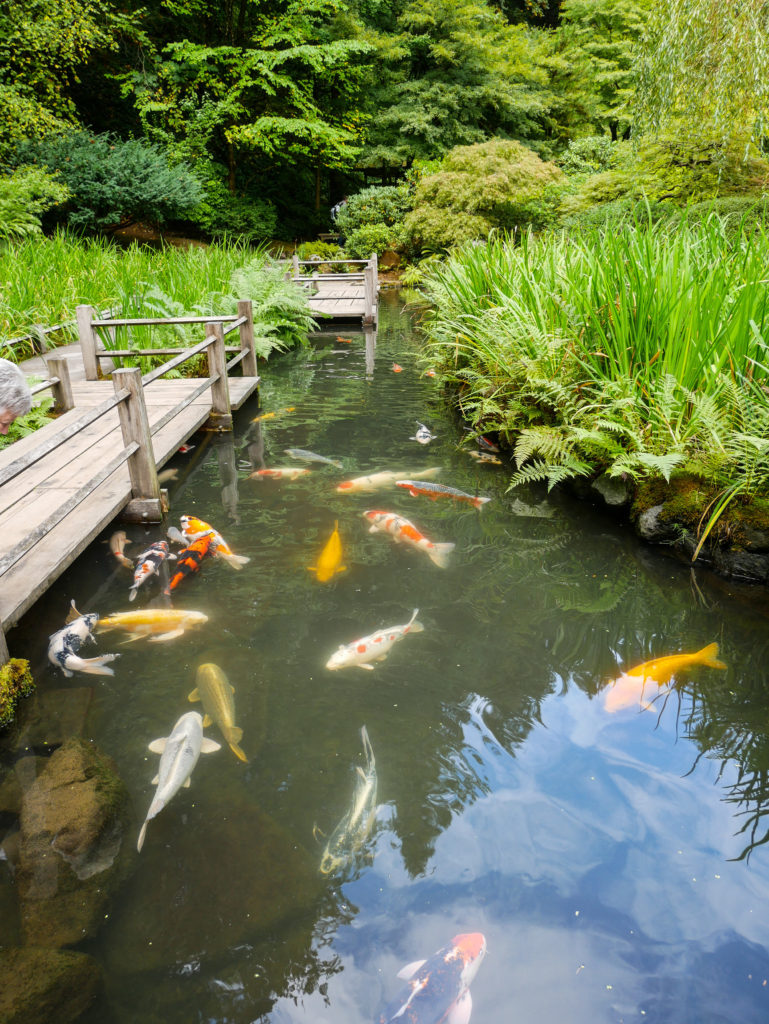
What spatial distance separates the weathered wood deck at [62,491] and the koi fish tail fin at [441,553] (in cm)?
223

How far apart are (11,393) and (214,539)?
7.65ft

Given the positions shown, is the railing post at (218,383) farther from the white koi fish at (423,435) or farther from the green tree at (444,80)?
the green tree at (444,80)

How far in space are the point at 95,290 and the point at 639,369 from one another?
7.82 metres

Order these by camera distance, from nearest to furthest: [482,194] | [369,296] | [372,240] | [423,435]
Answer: [423,435], [369,296], [482,194], [372,240]

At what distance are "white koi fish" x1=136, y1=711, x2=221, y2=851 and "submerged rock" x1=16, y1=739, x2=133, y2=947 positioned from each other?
0.13m

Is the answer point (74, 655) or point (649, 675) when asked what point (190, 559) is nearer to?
point (74, 655)

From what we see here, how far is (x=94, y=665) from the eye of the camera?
334 cm

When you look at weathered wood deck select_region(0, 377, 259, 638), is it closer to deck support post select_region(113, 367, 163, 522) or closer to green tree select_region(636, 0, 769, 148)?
deck support post select_region(113, 367, 163, 522)

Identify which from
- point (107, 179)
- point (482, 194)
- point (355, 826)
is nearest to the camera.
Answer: point (355, 826)

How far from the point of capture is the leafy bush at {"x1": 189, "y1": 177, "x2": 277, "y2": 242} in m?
20.4

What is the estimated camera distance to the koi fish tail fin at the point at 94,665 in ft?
10.9

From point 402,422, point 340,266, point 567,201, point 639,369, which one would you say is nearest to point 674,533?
point 639,369

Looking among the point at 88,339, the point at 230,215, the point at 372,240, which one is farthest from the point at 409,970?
the point at 230,215

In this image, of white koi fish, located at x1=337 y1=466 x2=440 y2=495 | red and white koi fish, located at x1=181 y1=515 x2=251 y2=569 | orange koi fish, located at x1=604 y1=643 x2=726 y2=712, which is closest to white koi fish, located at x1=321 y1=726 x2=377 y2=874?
orange koi fish, located at x1=604 y1=643 x2=726 y2=712
